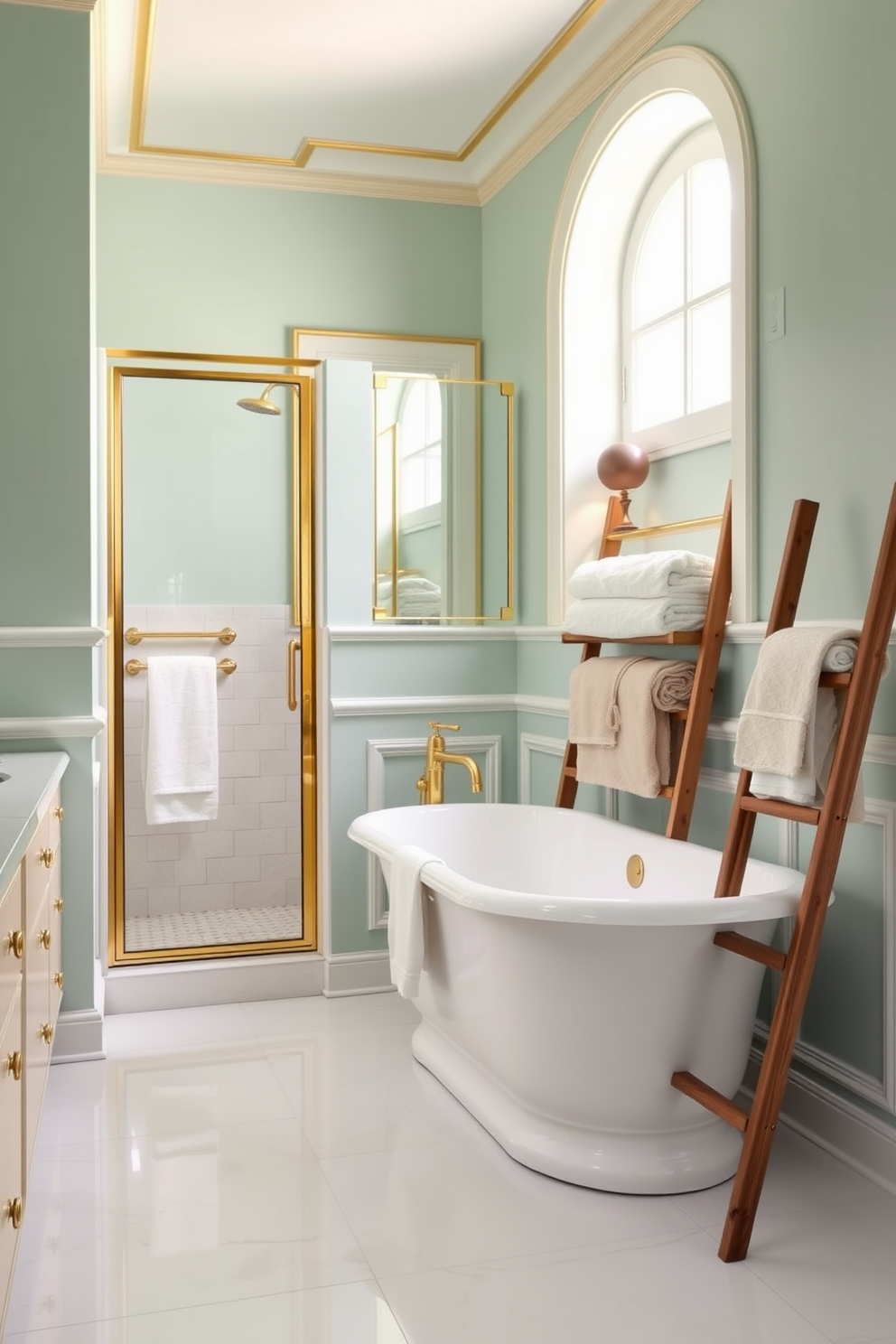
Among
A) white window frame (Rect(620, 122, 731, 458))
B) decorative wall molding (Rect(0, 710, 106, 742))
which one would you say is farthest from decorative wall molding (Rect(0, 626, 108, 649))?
white window frame (Rect(620, 122, 731, 458))

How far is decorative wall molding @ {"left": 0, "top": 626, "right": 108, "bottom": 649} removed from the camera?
2.95 meters

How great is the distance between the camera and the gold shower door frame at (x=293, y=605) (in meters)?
3.48

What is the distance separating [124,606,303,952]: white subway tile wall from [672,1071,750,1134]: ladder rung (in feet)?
5.74

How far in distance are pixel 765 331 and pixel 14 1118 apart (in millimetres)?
2126

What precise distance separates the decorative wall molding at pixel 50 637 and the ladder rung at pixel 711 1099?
1728 mm

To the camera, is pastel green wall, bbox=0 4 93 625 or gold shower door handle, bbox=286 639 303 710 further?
gold shower door handle, bbox=286 639 303 710

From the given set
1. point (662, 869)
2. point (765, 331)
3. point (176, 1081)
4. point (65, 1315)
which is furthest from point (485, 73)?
point (65, 1315)

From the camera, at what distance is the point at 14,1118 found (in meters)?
1.69

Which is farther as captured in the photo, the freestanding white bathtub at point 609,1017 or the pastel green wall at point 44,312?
the pastel green wall at point 44,312

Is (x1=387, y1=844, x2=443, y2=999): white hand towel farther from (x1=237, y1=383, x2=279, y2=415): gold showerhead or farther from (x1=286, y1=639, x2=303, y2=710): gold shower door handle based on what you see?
(x1=237, y1=383, x2=279, y2=415): gold showerhead

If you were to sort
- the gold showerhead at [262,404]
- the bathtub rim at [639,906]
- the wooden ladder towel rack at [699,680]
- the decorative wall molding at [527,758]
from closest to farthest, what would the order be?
the bathtub rim at [639,906] → the wooden ladder towel rack at [699,680] → the gold showerhead at [262,404] → the decorative wall molding at [527,758]

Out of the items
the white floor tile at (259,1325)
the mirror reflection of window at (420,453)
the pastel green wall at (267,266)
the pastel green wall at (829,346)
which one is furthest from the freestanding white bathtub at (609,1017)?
the pastel green wall at (267,266)

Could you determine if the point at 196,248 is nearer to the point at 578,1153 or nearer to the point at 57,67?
the point at 57,67

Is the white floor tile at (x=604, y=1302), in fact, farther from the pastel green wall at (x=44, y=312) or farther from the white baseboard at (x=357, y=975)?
the pastel green wall at (x=44, y=312)
